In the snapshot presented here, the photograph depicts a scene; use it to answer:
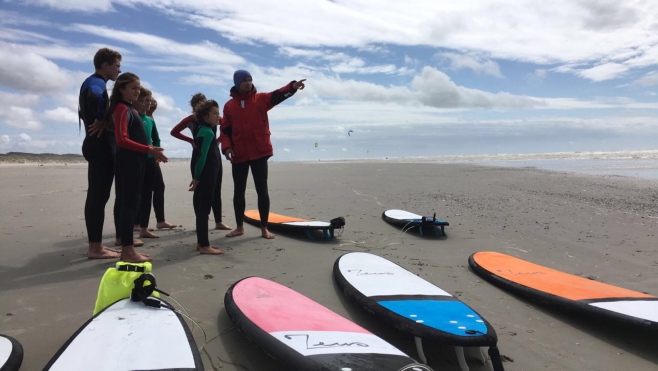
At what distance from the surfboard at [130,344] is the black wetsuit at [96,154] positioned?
160cm

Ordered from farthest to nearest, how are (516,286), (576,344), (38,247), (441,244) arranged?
1. (441,244)
2. (38,247)
3. (516,286)
4. (576,344)

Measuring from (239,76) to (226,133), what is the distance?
26.8 inches

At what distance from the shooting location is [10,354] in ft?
5.82

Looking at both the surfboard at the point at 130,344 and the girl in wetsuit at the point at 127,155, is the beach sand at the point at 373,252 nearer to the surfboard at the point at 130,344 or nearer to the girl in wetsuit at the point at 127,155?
the surfboard at the point at 130,344

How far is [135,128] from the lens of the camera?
11.7 feet

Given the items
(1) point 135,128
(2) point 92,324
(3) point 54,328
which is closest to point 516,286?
(2) point 92,324

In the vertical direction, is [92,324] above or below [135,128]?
below

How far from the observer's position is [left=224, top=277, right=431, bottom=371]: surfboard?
160 cm

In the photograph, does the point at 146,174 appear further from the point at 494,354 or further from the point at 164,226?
the point at 494,354

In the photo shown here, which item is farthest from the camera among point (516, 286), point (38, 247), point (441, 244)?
point (441, 244)

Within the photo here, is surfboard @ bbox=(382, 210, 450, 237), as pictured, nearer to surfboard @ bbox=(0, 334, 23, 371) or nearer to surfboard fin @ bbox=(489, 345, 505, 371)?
surfboard fin @ bbox=(489, 345, 505, 371)

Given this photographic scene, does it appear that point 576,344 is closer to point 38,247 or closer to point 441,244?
point 441,244

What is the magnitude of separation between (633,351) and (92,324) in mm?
2778

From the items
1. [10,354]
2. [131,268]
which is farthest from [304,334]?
[10,354]
